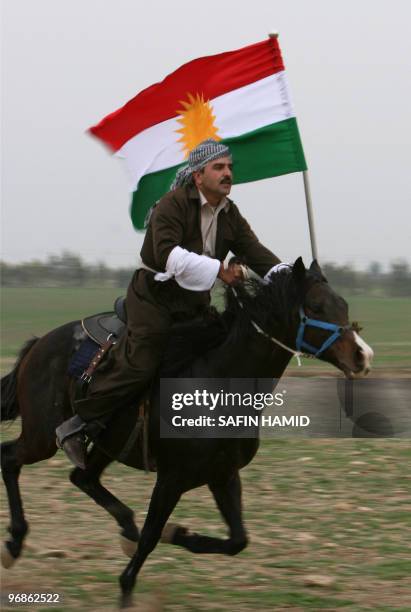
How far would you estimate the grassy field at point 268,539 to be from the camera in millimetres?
6402

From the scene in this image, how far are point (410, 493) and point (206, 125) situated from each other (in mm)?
3427

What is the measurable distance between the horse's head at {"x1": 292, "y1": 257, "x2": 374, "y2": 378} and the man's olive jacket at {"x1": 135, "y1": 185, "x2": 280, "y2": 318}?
754 millimetres

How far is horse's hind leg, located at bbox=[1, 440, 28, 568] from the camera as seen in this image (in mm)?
6949

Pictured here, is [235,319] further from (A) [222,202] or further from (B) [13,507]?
(B) [13,507]

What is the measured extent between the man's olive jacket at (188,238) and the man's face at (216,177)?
87 mm

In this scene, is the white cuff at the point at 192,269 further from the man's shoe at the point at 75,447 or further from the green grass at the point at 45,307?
the green grass at the point at 45,307

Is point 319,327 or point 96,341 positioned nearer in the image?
point 319,327

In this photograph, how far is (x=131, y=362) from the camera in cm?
641

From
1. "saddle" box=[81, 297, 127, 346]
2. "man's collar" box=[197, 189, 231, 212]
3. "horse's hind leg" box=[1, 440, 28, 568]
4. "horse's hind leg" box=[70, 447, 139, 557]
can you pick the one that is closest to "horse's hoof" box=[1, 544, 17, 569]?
"horse's hind leg" box=[1, 440, 28, 568]

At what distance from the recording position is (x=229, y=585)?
662 cm

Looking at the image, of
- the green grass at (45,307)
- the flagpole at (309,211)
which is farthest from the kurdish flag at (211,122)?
the green grass at (45,307)

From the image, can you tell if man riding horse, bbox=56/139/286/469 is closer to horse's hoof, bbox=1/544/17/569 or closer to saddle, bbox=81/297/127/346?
saddle, bbox=81/297/127/346

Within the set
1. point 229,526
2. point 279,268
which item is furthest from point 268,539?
point 279,268

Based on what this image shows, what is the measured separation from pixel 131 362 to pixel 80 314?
1920cm
